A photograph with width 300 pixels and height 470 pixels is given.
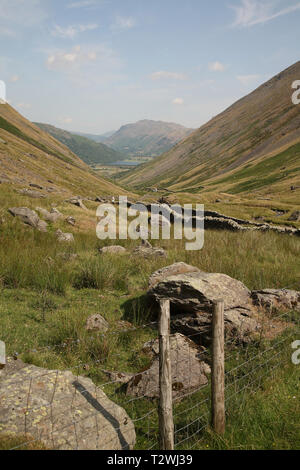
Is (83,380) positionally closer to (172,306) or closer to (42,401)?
(42,401)

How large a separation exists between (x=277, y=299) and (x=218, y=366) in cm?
411

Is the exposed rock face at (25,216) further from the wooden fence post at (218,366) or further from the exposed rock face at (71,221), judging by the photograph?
the wooden fence post at (218,366)

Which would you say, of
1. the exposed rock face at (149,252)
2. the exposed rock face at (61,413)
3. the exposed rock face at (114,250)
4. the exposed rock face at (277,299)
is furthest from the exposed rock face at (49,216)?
the exposed rock face at (61,413)

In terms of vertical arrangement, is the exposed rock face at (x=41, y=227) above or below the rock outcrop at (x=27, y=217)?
below

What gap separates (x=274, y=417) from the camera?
13.3ft

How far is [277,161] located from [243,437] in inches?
3961

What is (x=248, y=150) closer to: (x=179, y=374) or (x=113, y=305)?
(x=113, y=305)

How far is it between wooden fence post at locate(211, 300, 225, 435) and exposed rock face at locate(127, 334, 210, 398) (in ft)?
3.68

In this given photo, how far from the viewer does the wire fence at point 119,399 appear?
3.25 m

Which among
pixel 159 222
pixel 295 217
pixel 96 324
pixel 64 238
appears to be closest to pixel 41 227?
pixel 64 238

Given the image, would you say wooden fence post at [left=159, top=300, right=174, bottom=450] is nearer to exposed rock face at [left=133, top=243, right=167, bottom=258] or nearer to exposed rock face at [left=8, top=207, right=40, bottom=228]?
exposed rock face at [left=133, top=243, right=167, bottom=258]

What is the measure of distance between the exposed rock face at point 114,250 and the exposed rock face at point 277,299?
6.29 metres

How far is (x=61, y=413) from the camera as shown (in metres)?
3.46

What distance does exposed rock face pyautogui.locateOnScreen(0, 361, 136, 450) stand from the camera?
3.19 m
